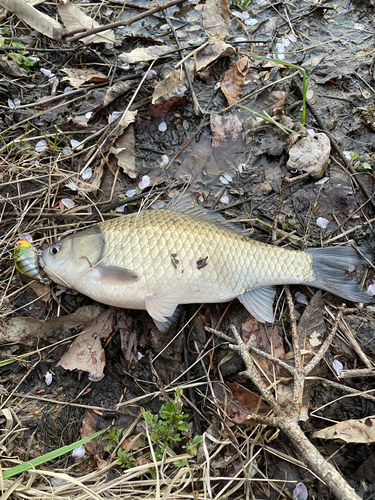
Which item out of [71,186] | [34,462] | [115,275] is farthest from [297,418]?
[71,186]

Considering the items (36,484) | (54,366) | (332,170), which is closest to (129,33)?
(332,170)

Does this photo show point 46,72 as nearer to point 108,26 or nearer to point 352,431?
point 108,26

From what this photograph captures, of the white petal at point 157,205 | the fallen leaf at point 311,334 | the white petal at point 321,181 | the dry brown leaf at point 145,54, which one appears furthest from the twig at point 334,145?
the white petal at point 157,205

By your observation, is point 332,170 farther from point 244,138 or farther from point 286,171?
point 244,138

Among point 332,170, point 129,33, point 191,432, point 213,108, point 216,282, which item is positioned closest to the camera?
point 191,432

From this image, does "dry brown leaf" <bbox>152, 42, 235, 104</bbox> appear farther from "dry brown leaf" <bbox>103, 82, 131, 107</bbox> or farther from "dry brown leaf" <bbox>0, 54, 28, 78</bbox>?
"dry brown leaf" <bbox>0, 54, 28, 78</bbox>

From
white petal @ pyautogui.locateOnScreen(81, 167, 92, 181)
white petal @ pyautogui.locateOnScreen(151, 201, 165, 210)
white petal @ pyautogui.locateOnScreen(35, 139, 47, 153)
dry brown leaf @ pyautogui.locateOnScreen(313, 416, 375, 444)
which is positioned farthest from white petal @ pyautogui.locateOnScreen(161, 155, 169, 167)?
dry brown leaf @ pyautogui.locateOnScreen(313, 416, 375, 444)
